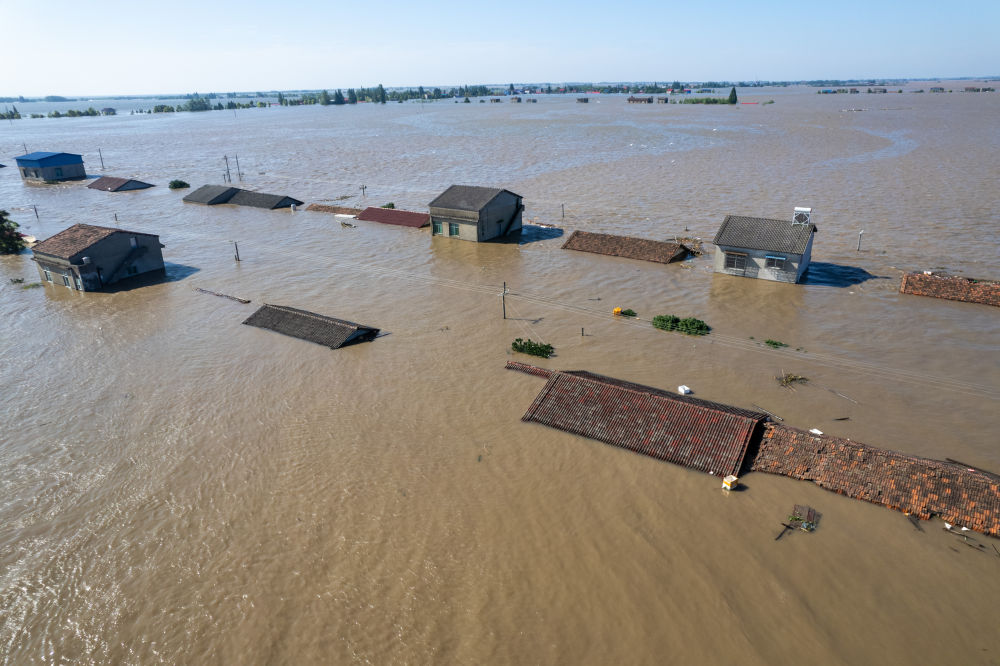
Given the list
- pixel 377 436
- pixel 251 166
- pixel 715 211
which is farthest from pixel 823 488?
pixel 251 166

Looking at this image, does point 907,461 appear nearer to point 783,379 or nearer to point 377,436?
point 783,379

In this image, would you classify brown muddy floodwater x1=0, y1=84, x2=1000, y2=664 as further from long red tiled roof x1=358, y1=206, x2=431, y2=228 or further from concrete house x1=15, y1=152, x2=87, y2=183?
concrete house x1=15, y1=152, x2=87, y2=183

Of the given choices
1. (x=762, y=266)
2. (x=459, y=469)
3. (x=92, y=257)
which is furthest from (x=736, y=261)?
(x=92, y=257)

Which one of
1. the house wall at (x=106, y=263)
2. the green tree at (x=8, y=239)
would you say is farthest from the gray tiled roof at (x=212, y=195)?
the house wall at (x=106, y=263)

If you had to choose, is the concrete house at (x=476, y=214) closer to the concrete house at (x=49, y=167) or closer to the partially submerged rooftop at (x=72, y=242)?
the partially submerged rooftop at (x=72, y=242)

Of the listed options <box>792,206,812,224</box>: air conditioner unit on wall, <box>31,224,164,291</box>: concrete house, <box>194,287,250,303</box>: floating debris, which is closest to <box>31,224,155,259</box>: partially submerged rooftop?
<box>31,224,164,291</box>: concrete house
